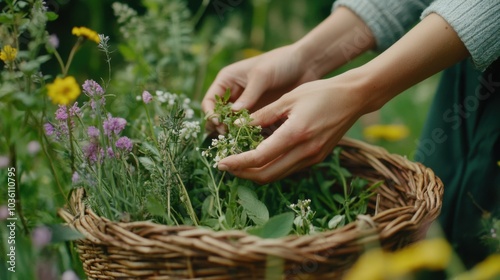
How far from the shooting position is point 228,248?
0.77 metres

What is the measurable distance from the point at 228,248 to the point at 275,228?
124 millimetres

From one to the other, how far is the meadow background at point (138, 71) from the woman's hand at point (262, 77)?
17 centimetres

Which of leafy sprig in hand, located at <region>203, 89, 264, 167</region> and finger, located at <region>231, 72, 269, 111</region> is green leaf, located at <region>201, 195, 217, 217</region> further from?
finger, located at <region>231, 72, 269, 111</region>

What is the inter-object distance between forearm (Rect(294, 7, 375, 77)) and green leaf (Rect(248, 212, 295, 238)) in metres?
0.51

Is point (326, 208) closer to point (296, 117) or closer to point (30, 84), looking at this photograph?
point (296, 117)

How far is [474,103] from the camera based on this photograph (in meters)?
1.38

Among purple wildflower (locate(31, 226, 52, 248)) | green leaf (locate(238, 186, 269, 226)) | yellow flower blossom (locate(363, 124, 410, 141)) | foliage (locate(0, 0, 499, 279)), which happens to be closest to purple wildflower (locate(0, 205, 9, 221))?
foliage (locate(0, 0, 499, 279))

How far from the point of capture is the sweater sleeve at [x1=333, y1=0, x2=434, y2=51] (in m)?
1.35

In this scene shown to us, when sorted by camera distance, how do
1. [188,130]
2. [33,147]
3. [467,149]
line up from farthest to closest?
[467,149] < [33,147] < [188,130]

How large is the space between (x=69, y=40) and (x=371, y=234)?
1.92 metres

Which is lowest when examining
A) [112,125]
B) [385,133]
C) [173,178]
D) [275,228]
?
[385,133]

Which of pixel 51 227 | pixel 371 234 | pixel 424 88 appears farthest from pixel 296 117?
pixel 424 88

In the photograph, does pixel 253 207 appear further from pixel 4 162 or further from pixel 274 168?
pixel 4 162

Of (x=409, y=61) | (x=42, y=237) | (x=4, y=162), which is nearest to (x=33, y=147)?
(x=4, y=162)
